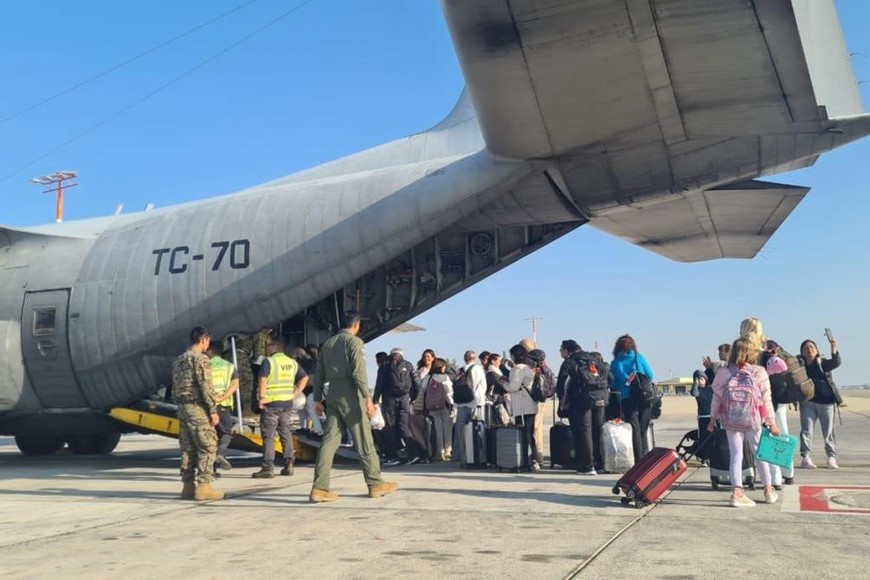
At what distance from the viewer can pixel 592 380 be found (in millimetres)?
9094

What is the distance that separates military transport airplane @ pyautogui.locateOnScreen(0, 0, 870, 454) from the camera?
6.77 metres

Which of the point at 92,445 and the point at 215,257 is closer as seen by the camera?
the point at 215,257

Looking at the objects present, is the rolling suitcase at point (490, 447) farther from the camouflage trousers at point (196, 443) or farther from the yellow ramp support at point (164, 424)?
the camouflage trousers at point (196, 443)

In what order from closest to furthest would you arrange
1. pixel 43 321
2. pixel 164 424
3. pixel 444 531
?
1. pixel 444 531
2. pixel 164 424
3. pixel 43 321

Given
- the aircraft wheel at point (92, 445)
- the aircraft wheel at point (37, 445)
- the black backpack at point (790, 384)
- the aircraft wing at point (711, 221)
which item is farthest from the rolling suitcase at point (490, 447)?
the aircraft wheel at point (37, 445)

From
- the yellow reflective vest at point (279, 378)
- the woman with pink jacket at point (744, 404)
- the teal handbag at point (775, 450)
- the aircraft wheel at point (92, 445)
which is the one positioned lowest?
the aircraft wheel at point (92, 445)

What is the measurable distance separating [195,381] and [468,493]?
310cm

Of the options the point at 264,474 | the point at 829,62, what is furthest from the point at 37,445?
the point at 829,62

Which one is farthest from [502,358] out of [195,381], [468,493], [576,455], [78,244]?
[78,244]

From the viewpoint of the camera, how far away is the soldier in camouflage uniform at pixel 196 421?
25.6 ft

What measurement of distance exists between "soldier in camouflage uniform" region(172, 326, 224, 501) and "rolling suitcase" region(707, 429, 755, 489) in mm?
5050

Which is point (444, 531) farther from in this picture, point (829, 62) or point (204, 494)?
point (829, 62)

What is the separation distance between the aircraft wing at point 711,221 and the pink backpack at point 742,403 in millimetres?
3558

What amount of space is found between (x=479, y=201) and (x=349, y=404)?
398cm
